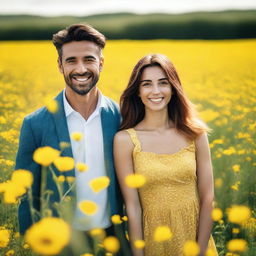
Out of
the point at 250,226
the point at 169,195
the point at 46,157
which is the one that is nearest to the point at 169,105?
the point at 169,195

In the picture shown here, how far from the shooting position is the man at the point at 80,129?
2.30m

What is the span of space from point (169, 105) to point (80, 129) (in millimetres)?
616

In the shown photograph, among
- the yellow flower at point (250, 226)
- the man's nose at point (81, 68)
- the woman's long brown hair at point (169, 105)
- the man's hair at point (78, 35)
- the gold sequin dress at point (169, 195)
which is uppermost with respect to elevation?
the man's hair at point (78, 35)

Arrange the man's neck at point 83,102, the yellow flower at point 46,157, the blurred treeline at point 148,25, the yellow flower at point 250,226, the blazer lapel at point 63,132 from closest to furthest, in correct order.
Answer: the yellow flower at point 46,157, the blazer lapel at point 63,132, the man's neck at point 83,102, the yellow flower at point 250,226, the blurred treeline at point 148,25

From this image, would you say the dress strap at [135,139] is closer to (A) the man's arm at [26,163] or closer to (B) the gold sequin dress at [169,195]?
(B) the gold sequin dress at [169,195]

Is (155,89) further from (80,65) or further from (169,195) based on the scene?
(169,195)

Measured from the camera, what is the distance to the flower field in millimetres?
2619

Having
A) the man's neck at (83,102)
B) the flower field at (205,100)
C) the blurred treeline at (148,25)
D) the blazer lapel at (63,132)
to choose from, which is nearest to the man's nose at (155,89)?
the man's neck at (83,102)

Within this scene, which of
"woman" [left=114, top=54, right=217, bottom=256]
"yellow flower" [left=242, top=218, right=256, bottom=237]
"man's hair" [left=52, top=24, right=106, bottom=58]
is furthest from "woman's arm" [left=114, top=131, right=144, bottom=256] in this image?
"yellow flower" [left=242, top=218, right=256, bottom=237]

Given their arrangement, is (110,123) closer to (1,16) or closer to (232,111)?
(232,111)

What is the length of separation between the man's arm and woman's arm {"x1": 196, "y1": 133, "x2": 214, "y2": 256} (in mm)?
973

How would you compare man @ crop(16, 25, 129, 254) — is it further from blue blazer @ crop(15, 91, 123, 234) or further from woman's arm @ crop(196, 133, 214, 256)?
woman's arm @ crop(196, 133, 214, 256)

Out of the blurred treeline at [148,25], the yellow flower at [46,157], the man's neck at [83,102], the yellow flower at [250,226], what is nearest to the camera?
the yellow flower at [46,157]

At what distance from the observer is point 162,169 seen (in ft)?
7.45
